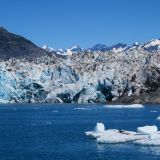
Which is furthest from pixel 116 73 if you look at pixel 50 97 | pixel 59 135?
pixel 59 135

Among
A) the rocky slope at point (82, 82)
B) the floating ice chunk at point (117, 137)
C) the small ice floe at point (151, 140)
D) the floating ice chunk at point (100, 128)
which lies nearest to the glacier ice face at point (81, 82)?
the rocky slope at point (82, 82)

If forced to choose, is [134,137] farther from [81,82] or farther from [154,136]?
[81,82]

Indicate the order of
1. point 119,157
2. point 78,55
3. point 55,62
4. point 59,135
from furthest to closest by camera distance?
point 78,55 < point 55,62 < point 59,135 < point 119,157

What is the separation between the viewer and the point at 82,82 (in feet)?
382

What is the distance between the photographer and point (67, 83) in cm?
11712

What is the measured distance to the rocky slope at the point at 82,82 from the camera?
380 feet

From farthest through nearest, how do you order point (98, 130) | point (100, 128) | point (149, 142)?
point (98, 130) → point (100, 128) → point (149, 142)

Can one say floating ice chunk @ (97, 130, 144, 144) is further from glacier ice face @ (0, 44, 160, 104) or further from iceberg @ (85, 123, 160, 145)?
glacier ice face @ (0, 44, 160, 104)

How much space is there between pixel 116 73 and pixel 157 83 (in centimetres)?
955

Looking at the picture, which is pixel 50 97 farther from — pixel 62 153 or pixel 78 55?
pixel 62 153

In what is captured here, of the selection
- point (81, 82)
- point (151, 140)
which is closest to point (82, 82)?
point (81, 82)

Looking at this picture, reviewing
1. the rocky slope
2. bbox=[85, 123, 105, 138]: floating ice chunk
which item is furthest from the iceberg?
the rocky slope

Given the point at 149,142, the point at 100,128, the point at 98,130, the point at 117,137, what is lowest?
the point at 149,142

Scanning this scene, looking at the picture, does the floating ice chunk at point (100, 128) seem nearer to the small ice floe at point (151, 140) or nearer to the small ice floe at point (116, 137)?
the small ice floe at point (116, 137)
